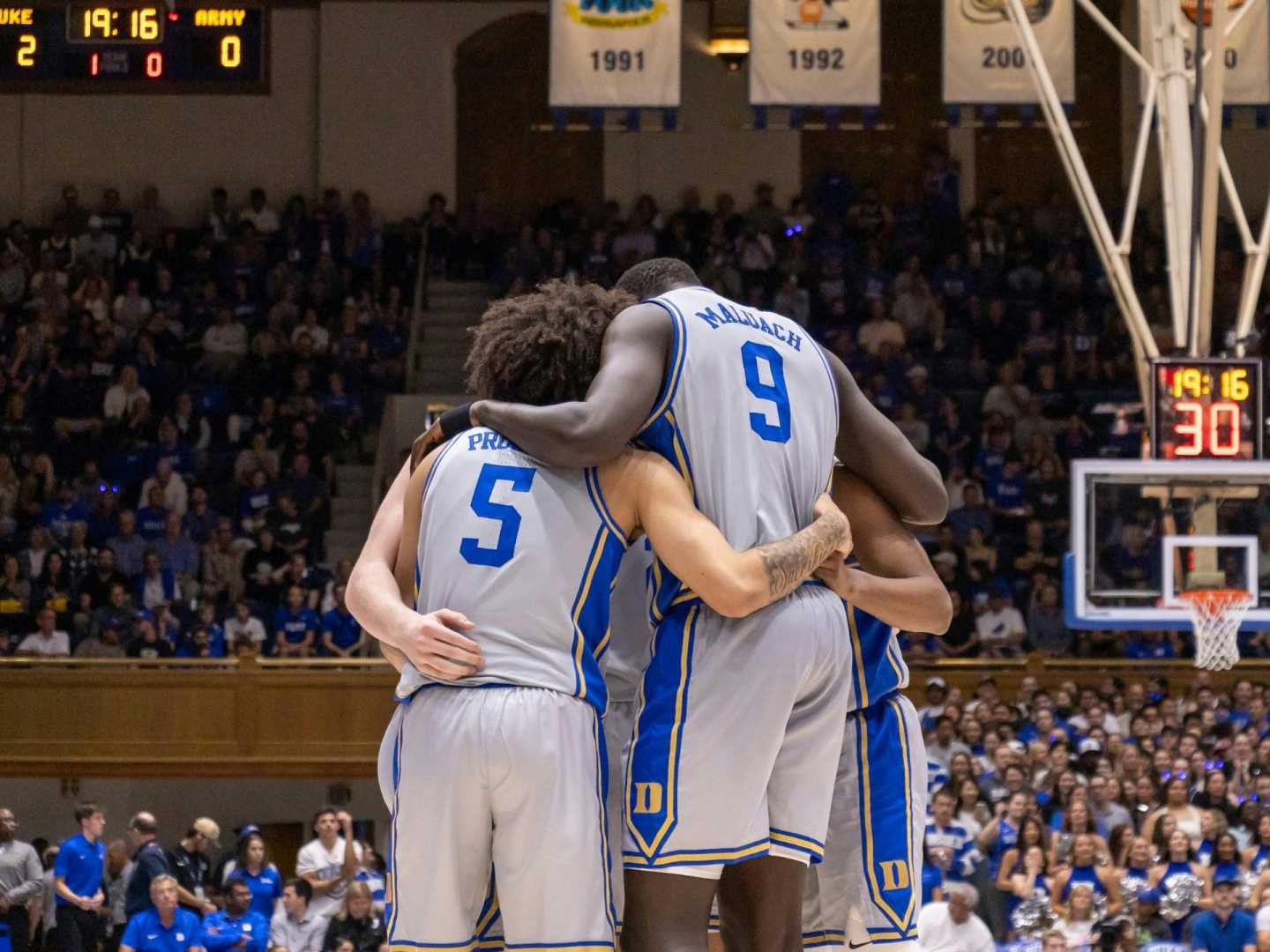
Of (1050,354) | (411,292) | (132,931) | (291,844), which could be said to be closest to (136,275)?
(411,292)

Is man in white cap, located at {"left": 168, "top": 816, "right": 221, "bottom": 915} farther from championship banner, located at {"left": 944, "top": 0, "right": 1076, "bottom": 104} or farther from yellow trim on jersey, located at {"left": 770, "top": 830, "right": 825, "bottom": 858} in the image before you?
yellow trim on jersey, located at {"left": 770, "top": 830, "right": 825, "bottom": 858}

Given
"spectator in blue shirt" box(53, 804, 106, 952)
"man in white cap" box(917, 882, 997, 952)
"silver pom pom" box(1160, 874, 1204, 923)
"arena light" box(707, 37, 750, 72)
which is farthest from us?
"arena light" box(707, 37, 750, 72)

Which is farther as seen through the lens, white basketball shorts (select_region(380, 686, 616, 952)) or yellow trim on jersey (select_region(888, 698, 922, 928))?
yellow trim on jersey (select_region(888, 698, 922, 928))

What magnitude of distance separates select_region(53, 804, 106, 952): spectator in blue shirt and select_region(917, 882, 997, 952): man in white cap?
5637mm

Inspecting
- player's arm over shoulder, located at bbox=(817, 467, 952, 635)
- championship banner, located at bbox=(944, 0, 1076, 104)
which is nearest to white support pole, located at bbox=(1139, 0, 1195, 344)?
championship banner, located at bbox=(944, 0, 1076, 104)

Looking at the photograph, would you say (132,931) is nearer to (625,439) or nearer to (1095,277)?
(625,439)

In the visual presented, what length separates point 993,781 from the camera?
14188mm

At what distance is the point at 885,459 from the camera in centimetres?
493

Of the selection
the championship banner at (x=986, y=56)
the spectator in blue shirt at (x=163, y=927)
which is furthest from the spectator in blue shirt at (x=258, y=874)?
the championship banner at (x=986, y=56)

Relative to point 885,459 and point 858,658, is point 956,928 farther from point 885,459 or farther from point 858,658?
point 885,459

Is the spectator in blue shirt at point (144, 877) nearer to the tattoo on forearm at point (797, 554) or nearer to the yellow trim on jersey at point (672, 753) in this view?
the yellow trim on jersey at point (672, 753)

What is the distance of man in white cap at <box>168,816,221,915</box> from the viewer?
12969 mm

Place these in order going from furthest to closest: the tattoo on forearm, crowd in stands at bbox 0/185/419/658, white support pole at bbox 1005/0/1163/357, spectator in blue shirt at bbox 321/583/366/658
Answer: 1. crowd in stands at bbox 0/185/419/658
2. spectator in blue shirt at bbox 321/583/366/658
3. white support pole at bbox 1005/0/1163/357
4. the tattoo on forearm

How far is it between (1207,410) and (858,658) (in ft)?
26.6
